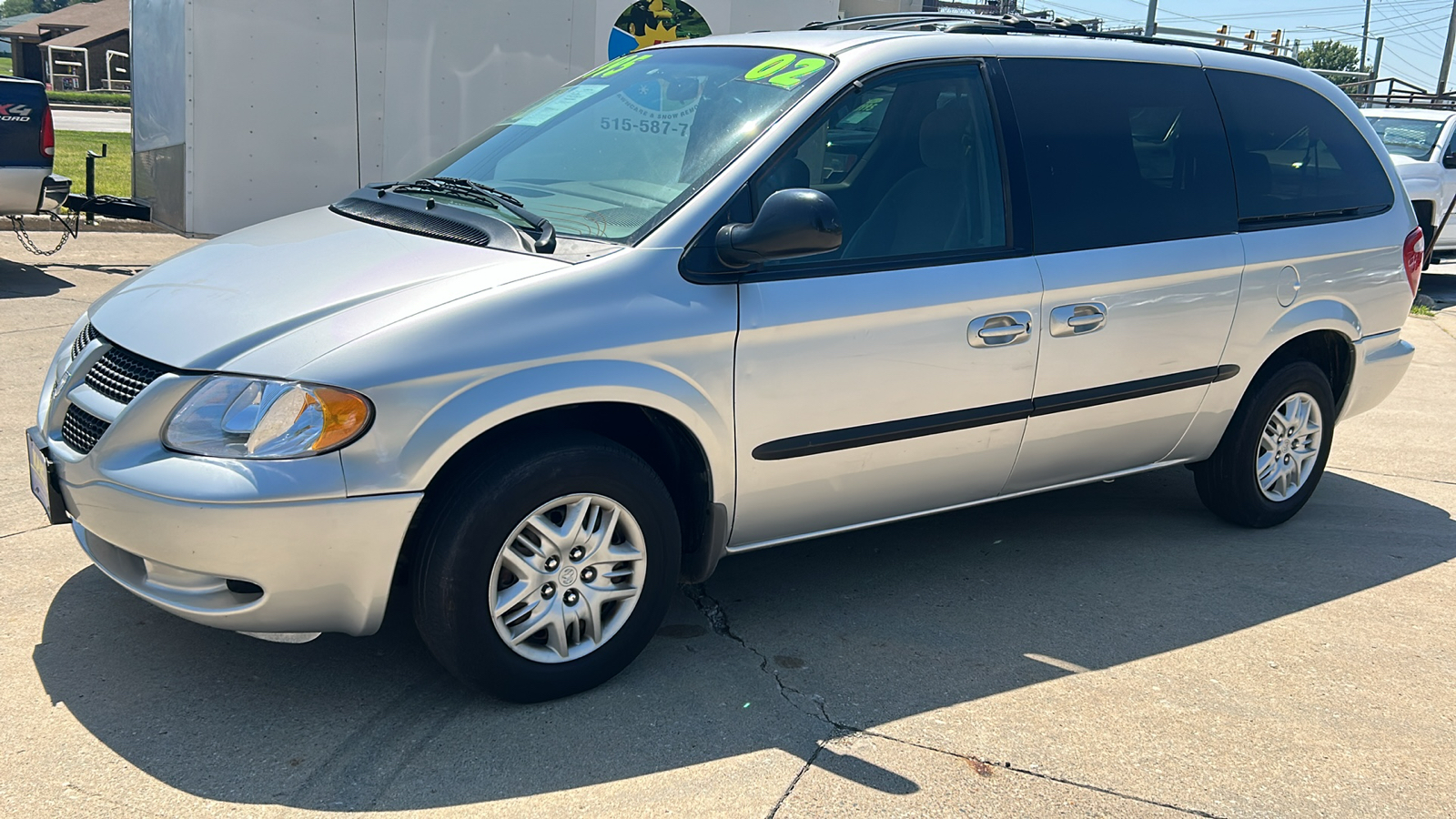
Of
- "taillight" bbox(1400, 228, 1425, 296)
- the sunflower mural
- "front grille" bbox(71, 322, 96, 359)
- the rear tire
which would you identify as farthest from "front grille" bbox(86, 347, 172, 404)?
the sunflower mural

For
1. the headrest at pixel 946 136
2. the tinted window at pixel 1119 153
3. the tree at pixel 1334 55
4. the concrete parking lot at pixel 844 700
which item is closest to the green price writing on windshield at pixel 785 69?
the headrest at pixel 946 136

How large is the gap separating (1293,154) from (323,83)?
752 cm

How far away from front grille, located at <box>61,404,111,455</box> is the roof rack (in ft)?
9.43

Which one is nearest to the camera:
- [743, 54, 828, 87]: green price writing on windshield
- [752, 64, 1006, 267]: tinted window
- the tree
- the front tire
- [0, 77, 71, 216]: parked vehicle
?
the front tire

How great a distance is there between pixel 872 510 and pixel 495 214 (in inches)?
58.7

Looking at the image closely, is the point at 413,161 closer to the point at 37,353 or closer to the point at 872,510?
the point at 37,353

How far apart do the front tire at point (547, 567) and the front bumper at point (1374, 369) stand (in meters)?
3.33

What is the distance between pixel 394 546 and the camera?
3064mm

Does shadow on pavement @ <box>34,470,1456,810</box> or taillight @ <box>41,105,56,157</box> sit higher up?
taillight @ <box>41,105,56,157</box>

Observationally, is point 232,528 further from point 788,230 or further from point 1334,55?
point 1334,55

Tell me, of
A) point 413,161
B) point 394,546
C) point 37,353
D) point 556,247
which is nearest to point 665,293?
point 556,247

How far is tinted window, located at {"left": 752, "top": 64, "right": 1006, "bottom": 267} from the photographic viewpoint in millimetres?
3734

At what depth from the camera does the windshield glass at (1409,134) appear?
1332cm

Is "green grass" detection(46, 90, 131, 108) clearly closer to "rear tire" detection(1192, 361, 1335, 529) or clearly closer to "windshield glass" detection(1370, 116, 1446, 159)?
"windshield glass" detection(1370, 116, 1446, 159)
